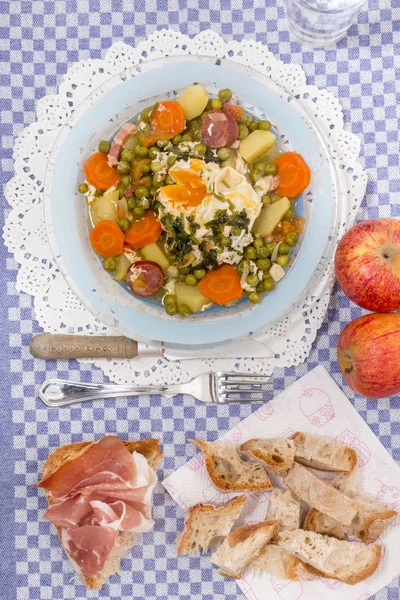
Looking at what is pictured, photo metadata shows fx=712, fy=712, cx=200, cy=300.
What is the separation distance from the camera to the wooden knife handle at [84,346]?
3266 mm

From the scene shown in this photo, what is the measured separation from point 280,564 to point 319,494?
39 cm

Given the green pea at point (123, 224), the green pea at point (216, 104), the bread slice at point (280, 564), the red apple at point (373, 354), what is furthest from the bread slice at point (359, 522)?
the green pea at point (216, 104)

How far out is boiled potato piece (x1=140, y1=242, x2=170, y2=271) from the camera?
3.20 meters

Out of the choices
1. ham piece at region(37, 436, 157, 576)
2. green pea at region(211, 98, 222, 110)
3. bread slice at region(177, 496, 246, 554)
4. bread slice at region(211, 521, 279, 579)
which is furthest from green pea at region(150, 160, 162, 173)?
bread slice at region(211, 521, 279, 579)

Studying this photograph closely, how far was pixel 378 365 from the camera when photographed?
307 cm

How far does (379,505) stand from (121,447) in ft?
4.08

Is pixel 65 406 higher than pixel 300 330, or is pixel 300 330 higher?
pixel 300 330

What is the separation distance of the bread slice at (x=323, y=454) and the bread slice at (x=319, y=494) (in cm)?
7

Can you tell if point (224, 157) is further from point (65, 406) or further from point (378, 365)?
point (65, 406)

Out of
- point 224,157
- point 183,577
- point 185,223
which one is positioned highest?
point 224,157

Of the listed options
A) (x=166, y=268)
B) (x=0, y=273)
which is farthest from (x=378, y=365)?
(x=0, y=273)

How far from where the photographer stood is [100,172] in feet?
10.5

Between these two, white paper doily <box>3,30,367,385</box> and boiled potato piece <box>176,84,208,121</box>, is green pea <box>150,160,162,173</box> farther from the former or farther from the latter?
white paper doily <box>3,30,367,385</box>

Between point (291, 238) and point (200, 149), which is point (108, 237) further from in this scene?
point (291, 238)
